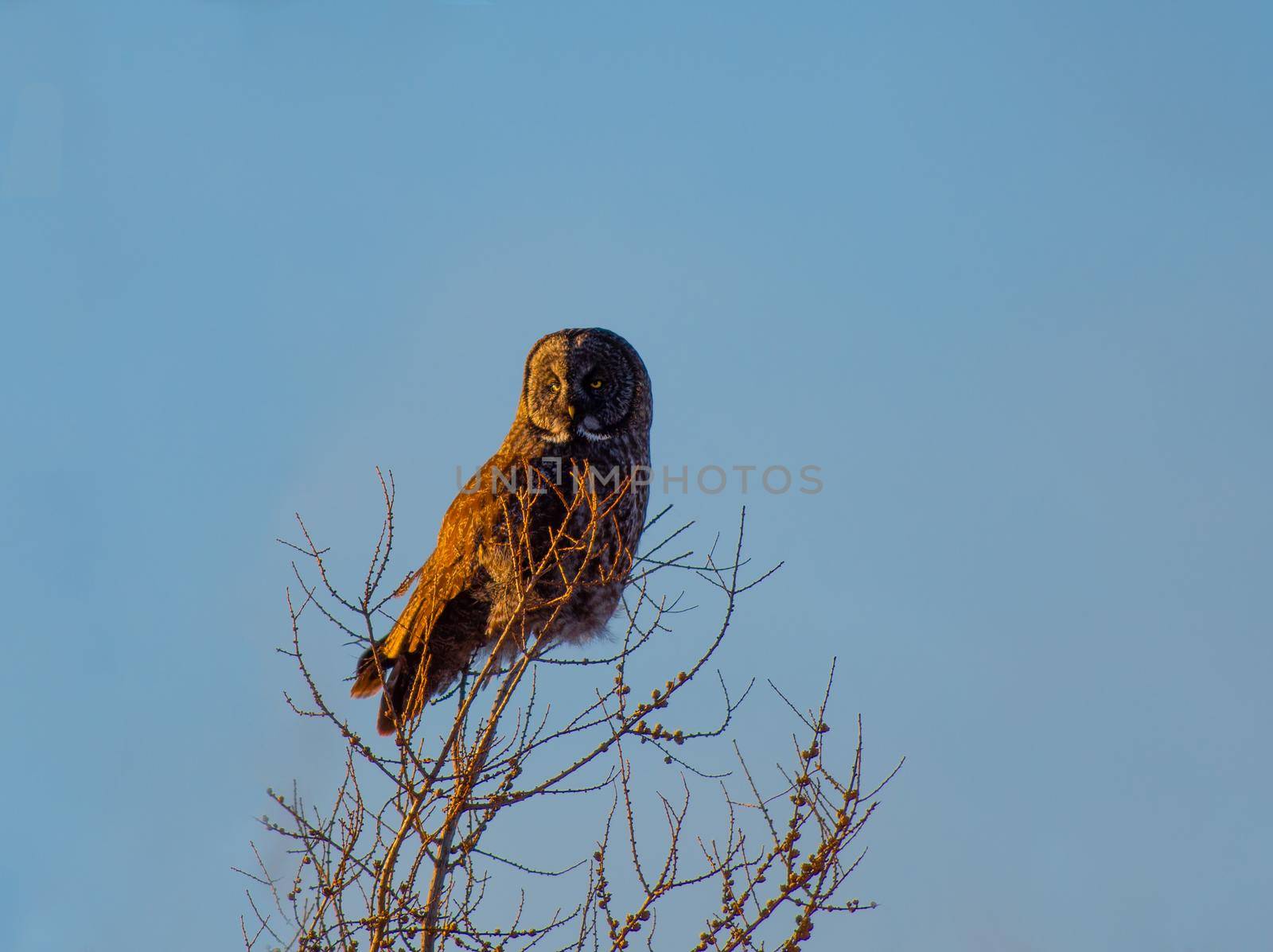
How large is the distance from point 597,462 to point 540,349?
115 centimetres

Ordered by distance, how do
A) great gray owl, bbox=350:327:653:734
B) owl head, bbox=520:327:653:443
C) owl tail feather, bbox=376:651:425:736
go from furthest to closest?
owl head, bbox=520:327:653:443, owl tail feather, bbox=376:651:425:736, great gray owl, bbox=350:327:653:734

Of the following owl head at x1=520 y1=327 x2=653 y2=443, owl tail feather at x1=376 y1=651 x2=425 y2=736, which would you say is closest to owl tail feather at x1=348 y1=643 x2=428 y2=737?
owl tail feather at x1=376 y1=651 x2=425 y2=736

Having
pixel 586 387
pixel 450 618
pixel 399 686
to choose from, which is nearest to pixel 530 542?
pixel 450 618

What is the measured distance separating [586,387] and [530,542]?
5.45ft

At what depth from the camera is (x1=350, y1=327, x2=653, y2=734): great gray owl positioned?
7086 mm

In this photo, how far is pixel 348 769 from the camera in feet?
17.0

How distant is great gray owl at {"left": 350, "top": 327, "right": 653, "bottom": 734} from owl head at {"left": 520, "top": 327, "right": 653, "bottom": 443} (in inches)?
0.4

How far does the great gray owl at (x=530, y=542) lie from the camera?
7086 millimetres

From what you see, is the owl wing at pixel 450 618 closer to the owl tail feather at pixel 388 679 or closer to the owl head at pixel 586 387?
the owl tail feather at pixel 388 679

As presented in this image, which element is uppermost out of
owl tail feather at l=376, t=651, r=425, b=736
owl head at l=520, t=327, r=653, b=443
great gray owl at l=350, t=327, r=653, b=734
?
owl head at l=520, t=327, r=653, b=443

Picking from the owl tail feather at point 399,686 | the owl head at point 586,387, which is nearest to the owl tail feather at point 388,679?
the owl tail feather at point 399,686

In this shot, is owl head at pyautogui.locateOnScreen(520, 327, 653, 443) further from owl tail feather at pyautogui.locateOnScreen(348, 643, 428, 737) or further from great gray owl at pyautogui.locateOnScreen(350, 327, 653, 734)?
owl tail feather at pyautogui.locateOnScreen(348, 643, 428, 737)

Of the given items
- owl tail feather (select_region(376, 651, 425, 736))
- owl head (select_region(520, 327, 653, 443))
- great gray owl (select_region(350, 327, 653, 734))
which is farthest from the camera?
owl head (select_region(520, 327, 653, 443))

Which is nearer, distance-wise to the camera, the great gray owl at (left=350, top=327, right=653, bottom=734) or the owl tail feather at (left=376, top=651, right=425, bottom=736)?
the great gray owl at (left=350, top=327, right=653, bottom=734)
